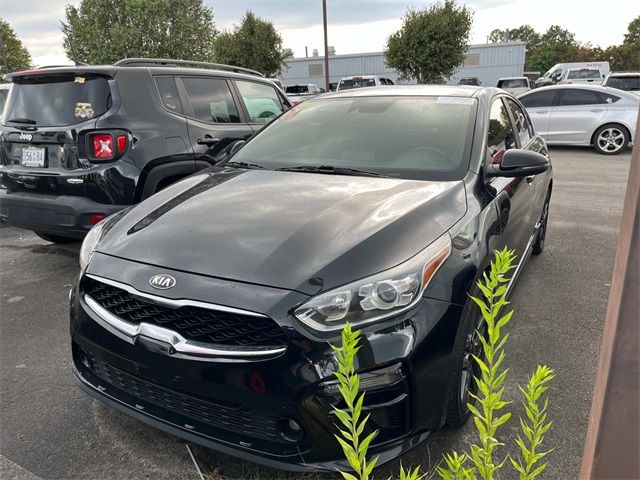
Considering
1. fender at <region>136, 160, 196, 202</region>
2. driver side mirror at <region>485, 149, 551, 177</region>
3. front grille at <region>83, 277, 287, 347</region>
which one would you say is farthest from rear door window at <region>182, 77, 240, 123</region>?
front grille at <region>83, 277, 287, 347</region>

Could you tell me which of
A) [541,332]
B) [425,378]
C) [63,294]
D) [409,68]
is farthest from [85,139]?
[409,68]

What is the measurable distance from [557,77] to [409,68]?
25.1ft

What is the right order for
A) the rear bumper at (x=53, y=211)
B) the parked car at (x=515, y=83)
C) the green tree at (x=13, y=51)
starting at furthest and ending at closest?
the green tree at (x=13, y=51) → the parked car at (x=515, y=83) → the rear bumper at (x=53, y=211)

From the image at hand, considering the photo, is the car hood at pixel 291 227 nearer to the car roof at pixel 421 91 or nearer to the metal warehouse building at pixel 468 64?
the car roof at pixel 421 91

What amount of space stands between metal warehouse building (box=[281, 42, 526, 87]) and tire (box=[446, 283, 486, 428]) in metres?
37.7

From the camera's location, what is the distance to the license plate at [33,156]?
419 centimetres

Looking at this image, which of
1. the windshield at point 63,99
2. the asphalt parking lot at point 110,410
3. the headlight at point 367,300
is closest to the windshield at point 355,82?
the asphalt parking lot at point 110,410

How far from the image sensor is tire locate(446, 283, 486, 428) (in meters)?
2.11

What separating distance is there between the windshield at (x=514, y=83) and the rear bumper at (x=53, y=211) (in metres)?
22.8

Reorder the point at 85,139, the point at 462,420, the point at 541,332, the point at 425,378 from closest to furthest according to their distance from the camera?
the point at 425,378 → the point at 462,420 → the point at 541,332 → the point at 85,139

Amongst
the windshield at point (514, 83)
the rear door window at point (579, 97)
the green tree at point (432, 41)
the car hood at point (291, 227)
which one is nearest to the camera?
the car hood at point (291, 227)

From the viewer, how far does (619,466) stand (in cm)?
87

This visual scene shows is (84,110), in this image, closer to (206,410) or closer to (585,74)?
(206,410)

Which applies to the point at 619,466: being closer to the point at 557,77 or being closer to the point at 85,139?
the point at 85,139
